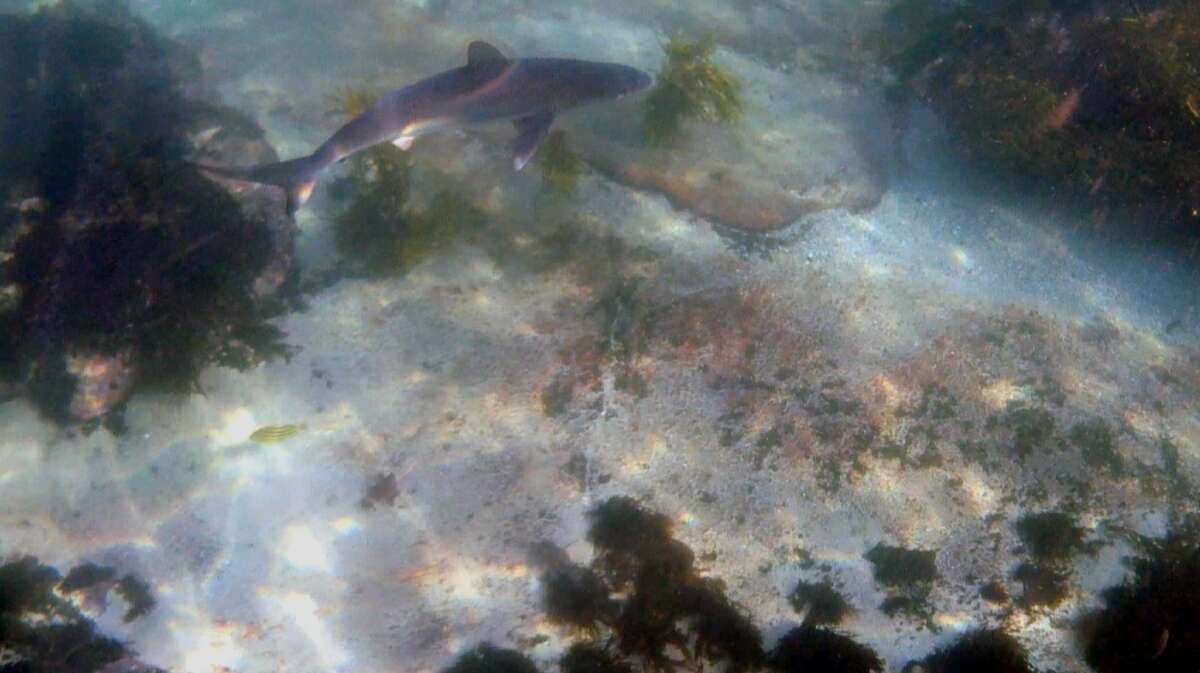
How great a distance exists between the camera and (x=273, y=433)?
533cm

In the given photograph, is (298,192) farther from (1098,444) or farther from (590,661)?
(1098,444)

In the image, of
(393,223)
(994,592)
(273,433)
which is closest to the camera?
(994,592)

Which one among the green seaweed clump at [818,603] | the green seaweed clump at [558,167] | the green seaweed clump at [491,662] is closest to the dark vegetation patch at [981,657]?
the green seaweed clump at [818,603]

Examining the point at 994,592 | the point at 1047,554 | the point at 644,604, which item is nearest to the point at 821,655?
the point at 644,604

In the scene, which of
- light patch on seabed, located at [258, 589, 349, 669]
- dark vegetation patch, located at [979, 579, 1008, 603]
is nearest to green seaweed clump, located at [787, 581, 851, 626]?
dark vegetation patch, located at [979, 579, 1008, 603]

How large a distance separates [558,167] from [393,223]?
181cm

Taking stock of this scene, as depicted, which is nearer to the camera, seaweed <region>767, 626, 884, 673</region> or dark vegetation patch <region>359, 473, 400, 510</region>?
seaweed <region>767, 626, 884, 673</region>

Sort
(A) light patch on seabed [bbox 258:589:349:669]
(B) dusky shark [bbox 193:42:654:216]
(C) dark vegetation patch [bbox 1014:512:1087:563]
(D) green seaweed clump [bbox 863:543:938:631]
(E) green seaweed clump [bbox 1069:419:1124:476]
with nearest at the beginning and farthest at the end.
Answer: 1. (A) light patch on seabed [bbox 258:589:349:669]
2. (D) green seaweed clump [bbox 863:543:938:631]
3. (C) dark vegetation patch [bbox 1014:512:1087:563]
4. (B) dusky shark [bbox 193:42:654:216]
5. (E) green seaweed clump [bbox 1069:419:1124:476]

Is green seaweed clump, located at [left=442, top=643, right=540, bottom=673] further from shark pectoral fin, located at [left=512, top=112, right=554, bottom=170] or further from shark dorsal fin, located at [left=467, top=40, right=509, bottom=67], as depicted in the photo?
shark dorsal fin, located at [left=467, top=40, right=509, bottom=67]

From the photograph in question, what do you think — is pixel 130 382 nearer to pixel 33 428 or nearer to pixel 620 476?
pixel 33 428

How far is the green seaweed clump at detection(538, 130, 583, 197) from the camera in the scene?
6898 millimetres

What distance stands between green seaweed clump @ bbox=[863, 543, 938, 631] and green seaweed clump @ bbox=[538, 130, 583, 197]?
177 inches

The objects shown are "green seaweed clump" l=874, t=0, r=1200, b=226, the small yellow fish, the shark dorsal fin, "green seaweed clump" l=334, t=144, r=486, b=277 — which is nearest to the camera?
the small yellow fish

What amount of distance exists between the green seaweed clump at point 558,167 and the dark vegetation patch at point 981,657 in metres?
5.21
